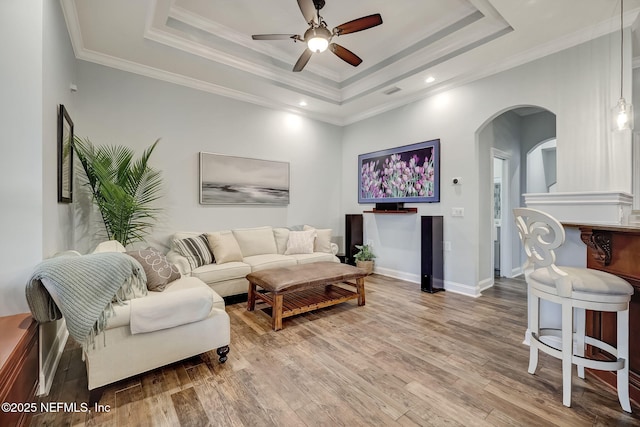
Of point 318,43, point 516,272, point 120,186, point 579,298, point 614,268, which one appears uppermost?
point 318,43

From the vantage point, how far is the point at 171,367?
201 cm

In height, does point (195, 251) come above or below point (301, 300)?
above

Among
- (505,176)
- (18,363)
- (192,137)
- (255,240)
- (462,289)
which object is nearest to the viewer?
(18,363)

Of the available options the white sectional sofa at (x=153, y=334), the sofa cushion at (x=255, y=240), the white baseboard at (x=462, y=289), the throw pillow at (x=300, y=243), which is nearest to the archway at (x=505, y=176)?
the white baseboard at (x=462, y=289)

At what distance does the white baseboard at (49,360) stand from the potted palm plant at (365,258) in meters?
3.69

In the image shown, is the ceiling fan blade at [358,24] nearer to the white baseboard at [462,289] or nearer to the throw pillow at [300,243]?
the throw pillow at [300,243]

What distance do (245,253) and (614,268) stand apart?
147 inches

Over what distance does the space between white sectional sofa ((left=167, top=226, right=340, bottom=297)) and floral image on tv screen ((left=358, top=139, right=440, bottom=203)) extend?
1.20 metres

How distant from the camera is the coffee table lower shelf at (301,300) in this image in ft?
8.68

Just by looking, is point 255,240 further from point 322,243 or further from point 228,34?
point 228,34

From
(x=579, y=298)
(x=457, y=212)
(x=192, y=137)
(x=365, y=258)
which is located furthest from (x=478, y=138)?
(x=192, y=137)

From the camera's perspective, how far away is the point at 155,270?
2287mm

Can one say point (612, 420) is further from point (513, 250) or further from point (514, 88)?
point (513, 250)

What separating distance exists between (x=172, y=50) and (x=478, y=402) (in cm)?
423
